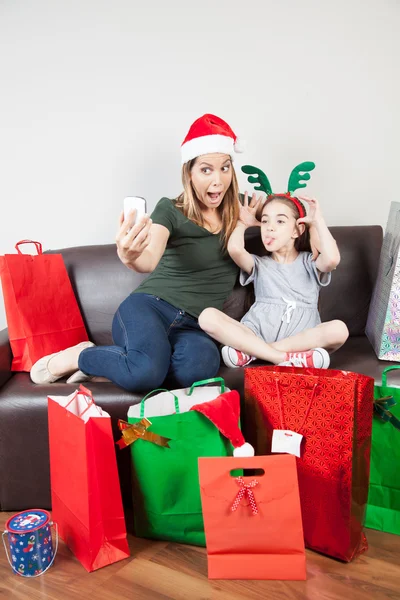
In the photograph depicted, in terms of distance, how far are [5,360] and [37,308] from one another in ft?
0.71

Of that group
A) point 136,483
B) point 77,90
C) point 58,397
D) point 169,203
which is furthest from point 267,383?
point 77,90

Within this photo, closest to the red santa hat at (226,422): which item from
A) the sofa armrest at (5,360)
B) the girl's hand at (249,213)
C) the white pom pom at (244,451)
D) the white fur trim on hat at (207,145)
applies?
the white pom pom at (244,451)

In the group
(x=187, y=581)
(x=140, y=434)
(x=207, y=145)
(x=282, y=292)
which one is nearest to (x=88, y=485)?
(x=140, y=434)

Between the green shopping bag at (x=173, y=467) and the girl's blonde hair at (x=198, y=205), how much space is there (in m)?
0.71

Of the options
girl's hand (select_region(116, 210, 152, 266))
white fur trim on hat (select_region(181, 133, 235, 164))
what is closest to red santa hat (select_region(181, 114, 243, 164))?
white fur trim on hat (select_region(181, 133, 235, 164))

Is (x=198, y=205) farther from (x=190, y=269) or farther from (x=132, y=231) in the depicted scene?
(x=132, y=231)

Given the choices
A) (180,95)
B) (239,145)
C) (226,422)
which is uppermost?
(180,95)

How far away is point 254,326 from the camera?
185 centimetres

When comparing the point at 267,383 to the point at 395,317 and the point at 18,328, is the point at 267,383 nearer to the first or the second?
the point at 395,317

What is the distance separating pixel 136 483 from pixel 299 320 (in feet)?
2.44

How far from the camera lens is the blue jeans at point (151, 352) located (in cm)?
159

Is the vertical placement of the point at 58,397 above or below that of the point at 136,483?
above

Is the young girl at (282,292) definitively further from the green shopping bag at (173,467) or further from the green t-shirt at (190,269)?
the green shopping bag at (173,467)

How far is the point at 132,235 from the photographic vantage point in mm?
1462
